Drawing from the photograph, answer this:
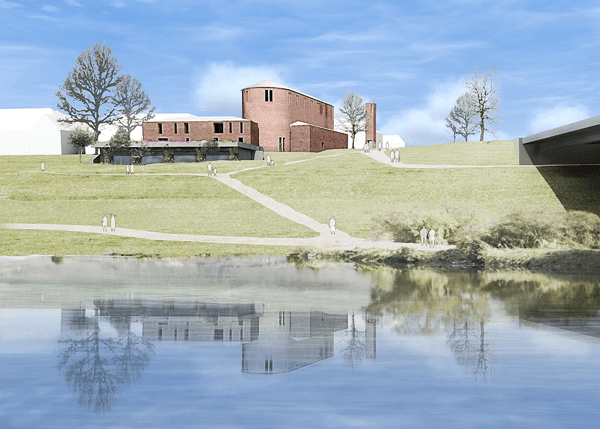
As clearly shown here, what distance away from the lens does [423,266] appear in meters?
17.6

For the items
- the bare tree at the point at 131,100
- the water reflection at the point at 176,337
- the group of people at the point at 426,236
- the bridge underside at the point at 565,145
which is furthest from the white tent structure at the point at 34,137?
the water reflection at the point at 176,337

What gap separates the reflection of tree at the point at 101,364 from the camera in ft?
19.9

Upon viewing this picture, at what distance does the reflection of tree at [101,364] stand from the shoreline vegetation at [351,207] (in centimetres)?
1112

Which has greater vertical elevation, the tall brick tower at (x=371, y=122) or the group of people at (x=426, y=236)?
the tall brick tower at (x=371, y=122)

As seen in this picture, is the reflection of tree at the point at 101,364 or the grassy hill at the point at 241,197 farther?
the grassy hill at the point at 241,197

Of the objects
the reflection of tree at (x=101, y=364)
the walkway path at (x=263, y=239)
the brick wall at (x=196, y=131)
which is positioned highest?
the brick wall at (x=196, y=131)

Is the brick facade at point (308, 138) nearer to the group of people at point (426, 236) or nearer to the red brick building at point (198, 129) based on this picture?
the red brick building at point (198, 129)

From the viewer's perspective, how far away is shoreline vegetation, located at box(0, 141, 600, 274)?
66.6 ft

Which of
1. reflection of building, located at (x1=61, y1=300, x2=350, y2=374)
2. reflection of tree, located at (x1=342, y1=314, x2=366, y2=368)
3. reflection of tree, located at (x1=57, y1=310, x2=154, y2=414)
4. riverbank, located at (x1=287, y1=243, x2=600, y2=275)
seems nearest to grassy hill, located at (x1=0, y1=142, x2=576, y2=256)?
riverbank, located at (x1=287, y1=243, x2=600, y2=275)

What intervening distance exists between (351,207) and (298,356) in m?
29.8

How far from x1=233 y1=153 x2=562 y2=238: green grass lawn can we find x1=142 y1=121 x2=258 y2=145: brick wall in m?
29.9

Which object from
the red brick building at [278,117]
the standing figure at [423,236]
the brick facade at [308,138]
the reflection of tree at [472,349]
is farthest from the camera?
the brick facade at [308,138]

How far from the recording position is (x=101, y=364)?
276 inches

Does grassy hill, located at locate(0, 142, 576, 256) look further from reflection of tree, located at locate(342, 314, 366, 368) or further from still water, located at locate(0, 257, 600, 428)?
reflection of tree, located at locate(342, 314, 366, 368)
